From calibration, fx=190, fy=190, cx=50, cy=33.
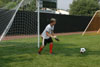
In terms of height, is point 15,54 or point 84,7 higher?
point 15,54

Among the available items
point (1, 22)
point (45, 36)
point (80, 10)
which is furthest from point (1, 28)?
point (80, 10)

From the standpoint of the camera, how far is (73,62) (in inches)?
258

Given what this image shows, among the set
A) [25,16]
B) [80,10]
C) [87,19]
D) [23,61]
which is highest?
[23,61]

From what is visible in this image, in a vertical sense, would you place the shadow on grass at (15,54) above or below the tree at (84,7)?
above

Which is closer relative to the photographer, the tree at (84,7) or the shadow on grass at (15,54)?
the shadow on grass at (15,54)

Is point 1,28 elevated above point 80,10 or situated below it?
above

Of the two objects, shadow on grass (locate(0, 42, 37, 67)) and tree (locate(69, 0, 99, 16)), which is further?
tree (locate(69, 0, 99, 16))

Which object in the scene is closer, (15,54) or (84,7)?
(15,54)

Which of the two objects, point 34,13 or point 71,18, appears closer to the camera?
point 34,13

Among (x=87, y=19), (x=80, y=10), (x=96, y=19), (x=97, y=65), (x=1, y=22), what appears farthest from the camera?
(x=80, y=10)

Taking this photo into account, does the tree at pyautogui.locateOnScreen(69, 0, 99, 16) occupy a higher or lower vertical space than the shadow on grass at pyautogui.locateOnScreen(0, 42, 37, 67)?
lower

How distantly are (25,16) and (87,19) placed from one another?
1301 cm

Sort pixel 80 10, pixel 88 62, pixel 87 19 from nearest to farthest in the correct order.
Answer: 1. pixel 88 62
2. pixel 87 19
3. pixel 80 10

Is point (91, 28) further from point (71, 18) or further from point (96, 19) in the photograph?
point (71, 18)
